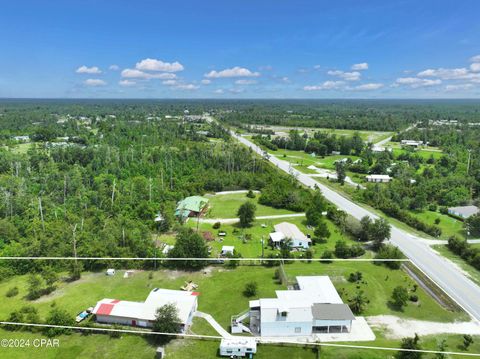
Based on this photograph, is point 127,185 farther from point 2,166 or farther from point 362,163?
point 362,163

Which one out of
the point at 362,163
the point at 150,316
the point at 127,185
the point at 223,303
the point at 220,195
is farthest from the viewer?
the point at 362,163

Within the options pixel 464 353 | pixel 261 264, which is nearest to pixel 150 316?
pixel 261 264

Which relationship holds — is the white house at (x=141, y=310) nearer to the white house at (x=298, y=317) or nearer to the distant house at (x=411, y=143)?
the white house at (x=298, y=317)

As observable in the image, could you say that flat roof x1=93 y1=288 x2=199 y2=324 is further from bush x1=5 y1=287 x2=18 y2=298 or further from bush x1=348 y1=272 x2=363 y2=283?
bush x1=348 y1=272 x2=363 y2=283

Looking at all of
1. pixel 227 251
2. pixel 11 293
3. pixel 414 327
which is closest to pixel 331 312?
pixel 414 327

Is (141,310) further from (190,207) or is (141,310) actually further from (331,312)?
(190,207)

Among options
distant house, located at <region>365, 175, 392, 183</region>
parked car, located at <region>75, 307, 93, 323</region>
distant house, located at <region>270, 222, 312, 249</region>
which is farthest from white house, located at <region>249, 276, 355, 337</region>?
distant house, located at <region>365, 175, 392, 183</region>
